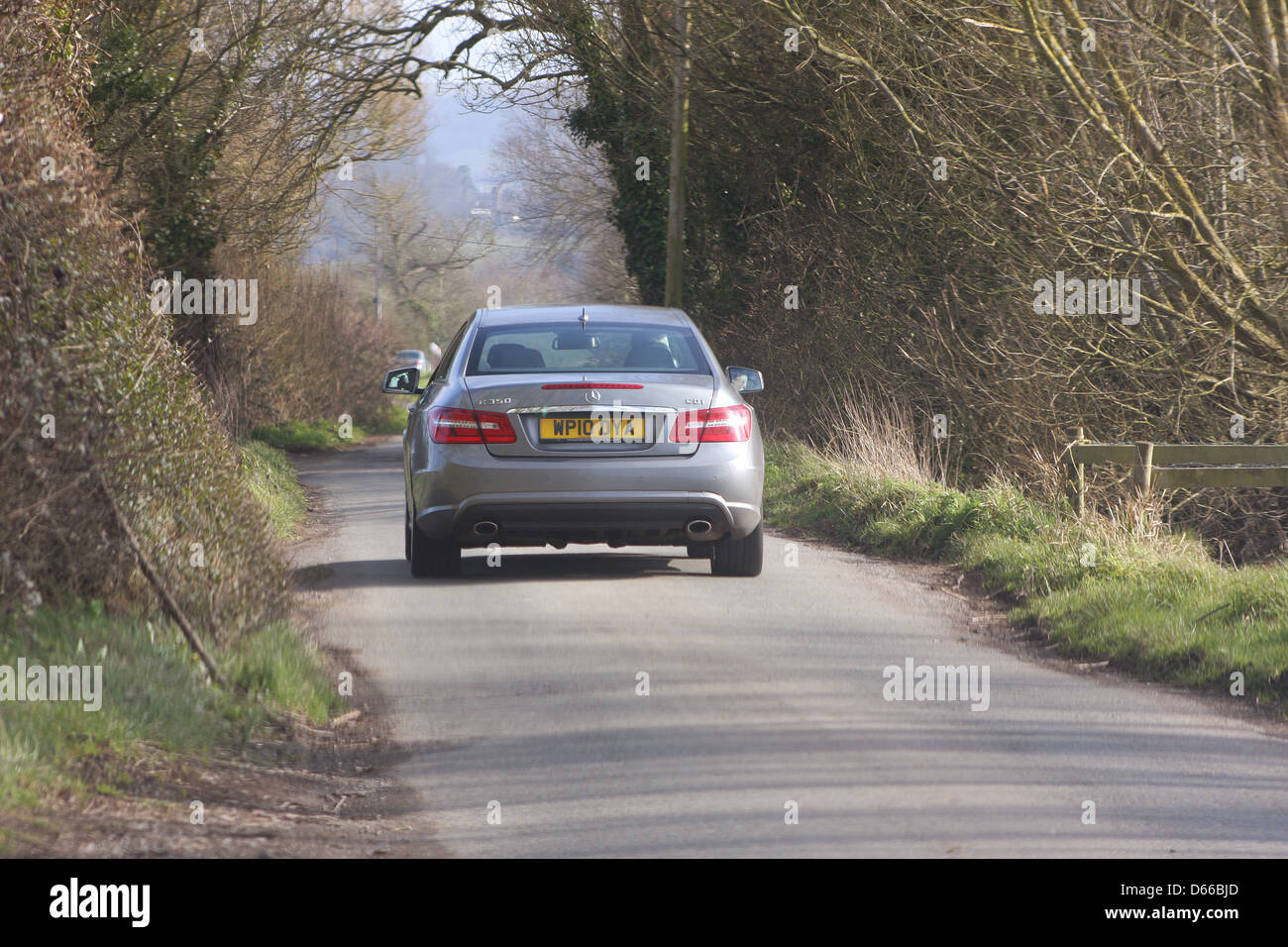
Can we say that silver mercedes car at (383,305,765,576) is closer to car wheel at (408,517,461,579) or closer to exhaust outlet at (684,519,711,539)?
exhaust outlet at (684,519,711,539)

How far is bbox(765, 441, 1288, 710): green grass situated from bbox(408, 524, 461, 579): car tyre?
3634 millimetres

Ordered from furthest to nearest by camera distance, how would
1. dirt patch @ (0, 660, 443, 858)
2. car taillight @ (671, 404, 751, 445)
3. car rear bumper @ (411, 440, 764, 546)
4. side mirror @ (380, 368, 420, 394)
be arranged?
side mirror @ (380, 368, 420, 394) < car taillight @ (671, 404, 751, 445) < car rear bumper @ (411, 440, 764, 546) < dirt patch @ (0, 660, 443, 858)

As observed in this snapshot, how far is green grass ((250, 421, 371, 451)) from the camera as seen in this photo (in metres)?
31.1

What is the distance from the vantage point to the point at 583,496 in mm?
9273

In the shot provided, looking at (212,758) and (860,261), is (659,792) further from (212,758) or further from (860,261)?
(860,261)

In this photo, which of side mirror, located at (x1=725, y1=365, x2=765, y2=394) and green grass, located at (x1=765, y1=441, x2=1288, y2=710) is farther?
side mirror, located at (x1=725, y1=365, x2=765, y2=394)

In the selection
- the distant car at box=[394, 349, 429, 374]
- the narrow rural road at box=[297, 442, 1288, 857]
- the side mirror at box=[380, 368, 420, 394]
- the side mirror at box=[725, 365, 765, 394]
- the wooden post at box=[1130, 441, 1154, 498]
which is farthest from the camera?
the distant car at box=[394, 349, 429, 374]

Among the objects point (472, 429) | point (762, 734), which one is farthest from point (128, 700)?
point (472, 429)

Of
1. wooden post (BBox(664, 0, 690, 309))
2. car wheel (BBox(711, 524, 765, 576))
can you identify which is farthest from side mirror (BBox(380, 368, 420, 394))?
wooden post (BBox(664, 0, 690, 309))

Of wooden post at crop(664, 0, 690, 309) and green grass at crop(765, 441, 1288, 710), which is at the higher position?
wooden post at crop(664, 0, 690, 309)

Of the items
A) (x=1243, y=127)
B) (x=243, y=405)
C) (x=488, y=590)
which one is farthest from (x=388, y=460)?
(x=488, y=590)

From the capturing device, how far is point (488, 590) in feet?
31.8
